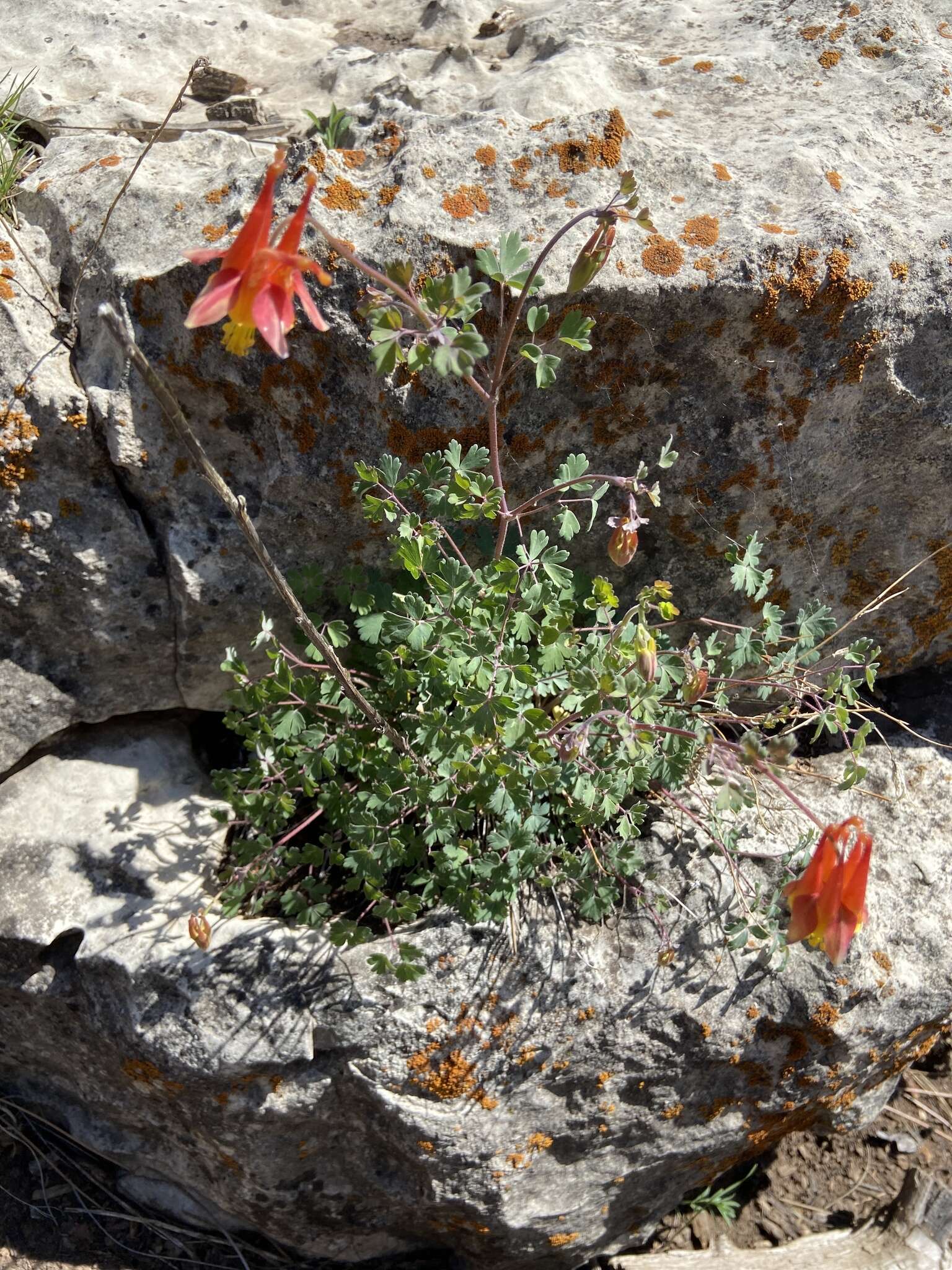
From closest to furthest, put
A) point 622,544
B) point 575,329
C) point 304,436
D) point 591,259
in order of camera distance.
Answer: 1. point 591,259
2. point 575,329
3. point 622,544
4. point 304,436

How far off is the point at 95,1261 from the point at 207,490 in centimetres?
244

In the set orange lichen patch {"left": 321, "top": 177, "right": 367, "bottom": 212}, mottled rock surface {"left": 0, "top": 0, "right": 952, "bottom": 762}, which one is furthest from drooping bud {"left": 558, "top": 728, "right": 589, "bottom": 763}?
orange lichen patch {"left": 321, "top": 177, "right": 367, "bottom": 212}

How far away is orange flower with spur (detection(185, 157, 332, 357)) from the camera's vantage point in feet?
5.13

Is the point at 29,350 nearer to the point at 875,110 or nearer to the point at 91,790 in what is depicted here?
the point at 91,790

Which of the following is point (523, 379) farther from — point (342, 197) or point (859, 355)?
point (859, 355)

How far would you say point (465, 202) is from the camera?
8.64 feet

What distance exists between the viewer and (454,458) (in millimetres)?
2367

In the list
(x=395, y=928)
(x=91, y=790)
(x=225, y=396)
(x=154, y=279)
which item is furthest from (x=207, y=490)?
(x=395, y=928)

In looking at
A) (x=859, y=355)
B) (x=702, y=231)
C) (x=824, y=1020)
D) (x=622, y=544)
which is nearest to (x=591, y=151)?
(x=702, y=231)

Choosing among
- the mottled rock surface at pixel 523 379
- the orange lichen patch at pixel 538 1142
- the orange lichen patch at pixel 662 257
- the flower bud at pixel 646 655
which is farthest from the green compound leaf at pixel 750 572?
the orange lichen patch at pixel 538 1142

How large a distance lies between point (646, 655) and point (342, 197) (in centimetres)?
148

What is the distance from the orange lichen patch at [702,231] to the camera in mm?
2637

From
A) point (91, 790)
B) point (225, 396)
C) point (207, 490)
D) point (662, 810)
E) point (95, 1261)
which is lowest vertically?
point (95, 1261)

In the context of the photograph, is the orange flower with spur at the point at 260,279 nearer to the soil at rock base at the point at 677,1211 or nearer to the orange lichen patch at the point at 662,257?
the orange lichen patch at the point at 662,257
